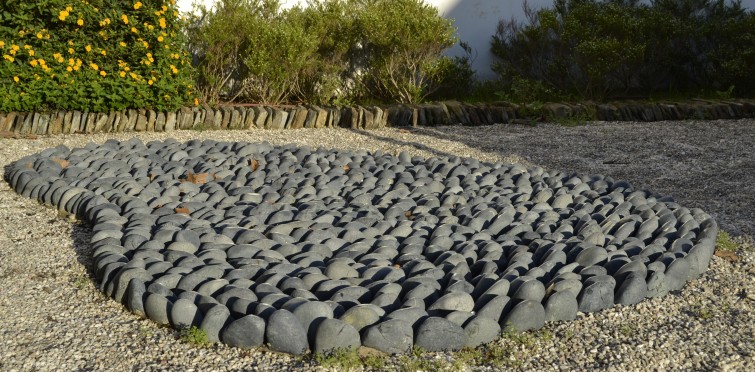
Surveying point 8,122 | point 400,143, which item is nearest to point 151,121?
point 8,122

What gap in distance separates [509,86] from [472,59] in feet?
1.96

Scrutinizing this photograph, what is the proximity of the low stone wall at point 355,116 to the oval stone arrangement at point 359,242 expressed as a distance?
4.67 feet

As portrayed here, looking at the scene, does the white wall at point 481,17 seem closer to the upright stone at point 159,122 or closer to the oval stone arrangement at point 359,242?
the upright stone at point 159,122

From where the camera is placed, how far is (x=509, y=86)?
995 centimetres

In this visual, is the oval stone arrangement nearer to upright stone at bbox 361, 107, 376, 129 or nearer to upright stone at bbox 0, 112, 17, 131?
upright stone at bbox 0, 112, 17, 131

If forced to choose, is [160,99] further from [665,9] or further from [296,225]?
[665,9]

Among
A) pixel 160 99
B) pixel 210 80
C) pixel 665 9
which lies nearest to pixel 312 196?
pixel 160 99

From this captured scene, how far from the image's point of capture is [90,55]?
7.45m

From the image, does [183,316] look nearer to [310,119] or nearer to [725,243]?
[725,243]

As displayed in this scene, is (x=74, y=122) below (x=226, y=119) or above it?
below

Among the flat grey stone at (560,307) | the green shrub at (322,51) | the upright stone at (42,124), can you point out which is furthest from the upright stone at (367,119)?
the flat grey stone at (560,307)

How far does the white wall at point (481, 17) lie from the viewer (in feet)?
33.4

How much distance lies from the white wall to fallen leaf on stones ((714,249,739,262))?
6.18 metres

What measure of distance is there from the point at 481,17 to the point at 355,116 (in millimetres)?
2893
